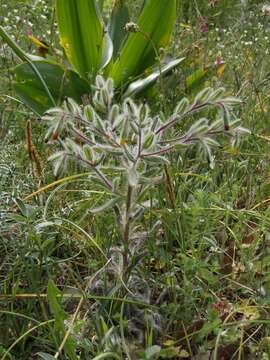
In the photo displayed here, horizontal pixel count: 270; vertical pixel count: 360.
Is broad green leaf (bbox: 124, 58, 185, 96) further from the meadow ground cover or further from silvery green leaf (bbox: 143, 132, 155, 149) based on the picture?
silvery green leaf (bbox: 143, 132, 155, 149)

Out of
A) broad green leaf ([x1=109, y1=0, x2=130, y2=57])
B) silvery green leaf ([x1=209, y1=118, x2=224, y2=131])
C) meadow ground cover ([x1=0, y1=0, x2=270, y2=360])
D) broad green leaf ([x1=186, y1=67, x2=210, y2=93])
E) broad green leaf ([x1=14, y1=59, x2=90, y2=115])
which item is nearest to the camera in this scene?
meadow ground cover ([x1=0, y1=0, x2=270, y2=360])

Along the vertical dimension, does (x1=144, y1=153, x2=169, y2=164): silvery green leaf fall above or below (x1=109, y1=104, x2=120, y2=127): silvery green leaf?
below

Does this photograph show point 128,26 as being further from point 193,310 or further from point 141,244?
point 193,310

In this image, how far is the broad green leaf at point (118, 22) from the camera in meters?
2.74

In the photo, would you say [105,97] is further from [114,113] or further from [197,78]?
[197,78]

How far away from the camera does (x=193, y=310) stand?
4.49 feet

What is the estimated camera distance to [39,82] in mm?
2441

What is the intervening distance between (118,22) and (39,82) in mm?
600

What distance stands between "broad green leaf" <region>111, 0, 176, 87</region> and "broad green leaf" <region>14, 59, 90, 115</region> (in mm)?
189

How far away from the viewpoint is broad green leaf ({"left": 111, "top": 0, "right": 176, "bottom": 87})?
8.33 ft

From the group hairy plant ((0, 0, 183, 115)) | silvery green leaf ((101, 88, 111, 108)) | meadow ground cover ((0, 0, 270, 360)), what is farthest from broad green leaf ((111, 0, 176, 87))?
silvery green leaf ((101, 88, 111, 108))

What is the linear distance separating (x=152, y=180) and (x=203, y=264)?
0.22 metres

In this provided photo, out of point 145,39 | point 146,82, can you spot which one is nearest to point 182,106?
point 146,82

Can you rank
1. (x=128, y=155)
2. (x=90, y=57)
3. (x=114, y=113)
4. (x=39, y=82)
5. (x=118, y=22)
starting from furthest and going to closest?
(x=118, y=22)
(x=90, y=57)
(x=39, y=82)
(x=114, y=113)
(x=128, y=155)
